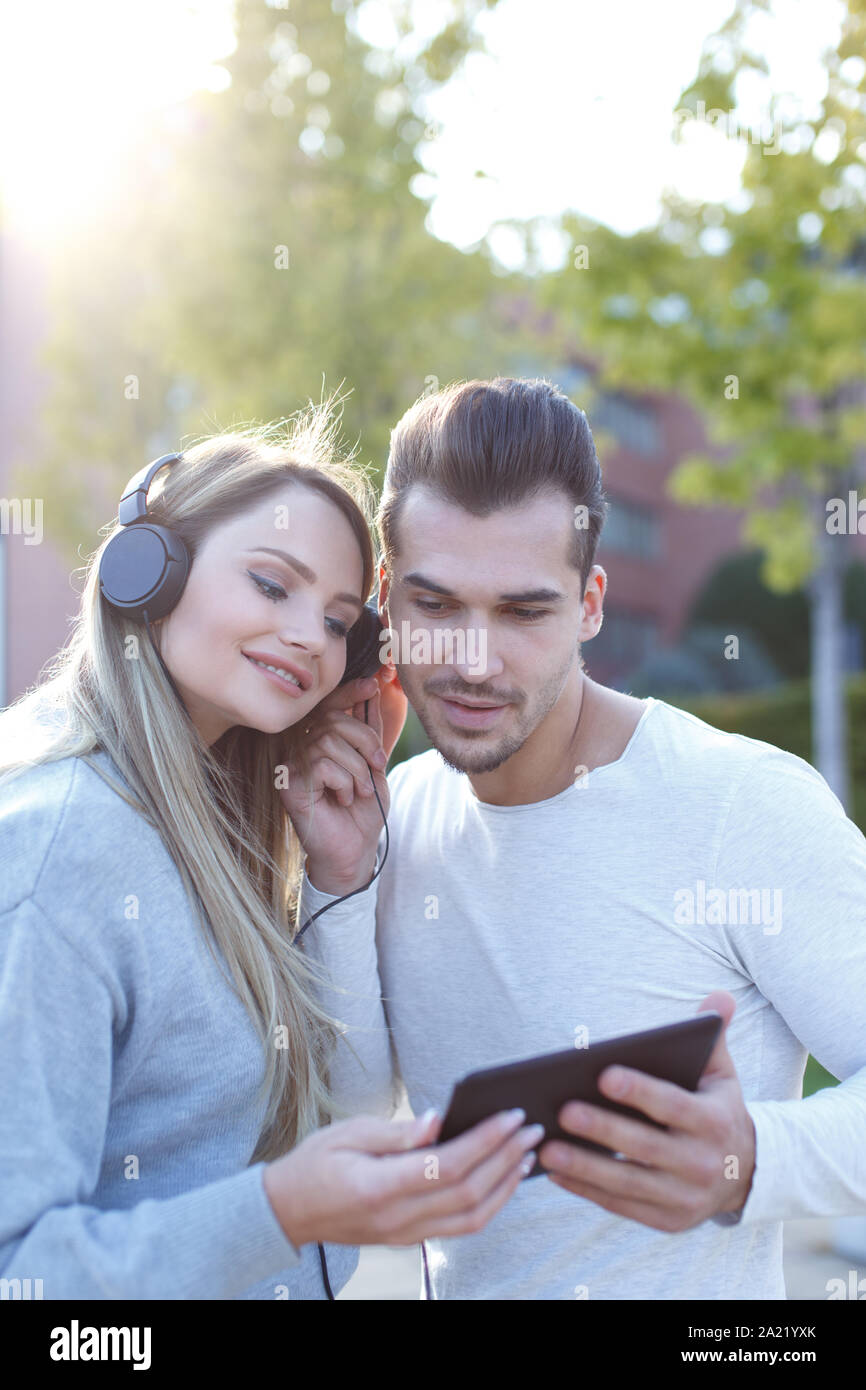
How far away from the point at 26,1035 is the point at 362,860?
3.40 feet

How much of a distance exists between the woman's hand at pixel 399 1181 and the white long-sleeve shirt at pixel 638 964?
571 mm

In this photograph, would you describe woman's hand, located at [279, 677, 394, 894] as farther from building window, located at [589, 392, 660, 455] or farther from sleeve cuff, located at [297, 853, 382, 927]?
building window, located at [589, 392, 660, 455]

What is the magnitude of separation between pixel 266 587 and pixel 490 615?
18.9 inches

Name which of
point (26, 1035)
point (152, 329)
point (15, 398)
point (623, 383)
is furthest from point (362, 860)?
point (15, 398)

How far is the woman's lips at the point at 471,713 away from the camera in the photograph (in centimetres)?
254

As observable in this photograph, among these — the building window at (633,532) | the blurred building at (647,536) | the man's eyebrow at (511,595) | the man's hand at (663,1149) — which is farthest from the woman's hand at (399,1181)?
the building window at (633,532)

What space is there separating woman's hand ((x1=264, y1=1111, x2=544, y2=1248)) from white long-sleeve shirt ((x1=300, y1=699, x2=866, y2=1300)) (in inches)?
22.5

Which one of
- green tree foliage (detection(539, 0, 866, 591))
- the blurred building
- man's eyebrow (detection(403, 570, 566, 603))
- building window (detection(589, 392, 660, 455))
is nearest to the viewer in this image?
man's eyebrow (detection(403, 570, 566, 603))

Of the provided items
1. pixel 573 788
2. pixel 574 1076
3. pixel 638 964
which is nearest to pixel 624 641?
pixel 573 788

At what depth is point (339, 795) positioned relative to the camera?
271cm

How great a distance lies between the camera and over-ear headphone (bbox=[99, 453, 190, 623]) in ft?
7.55

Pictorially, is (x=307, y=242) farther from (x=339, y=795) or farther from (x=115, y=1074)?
(x=115, y=1074)

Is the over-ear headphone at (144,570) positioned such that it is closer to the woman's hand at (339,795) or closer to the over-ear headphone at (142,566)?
the over-ear headphone at (142,566)

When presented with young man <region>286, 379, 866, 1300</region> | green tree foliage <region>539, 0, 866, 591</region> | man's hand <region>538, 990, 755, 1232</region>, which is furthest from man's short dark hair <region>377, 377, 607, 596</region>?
green tree foliage <region>539, 0, 866, 591</region>
